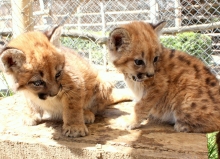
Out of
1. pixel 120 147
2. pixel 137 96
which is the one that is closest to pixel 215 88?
pixel 137 96

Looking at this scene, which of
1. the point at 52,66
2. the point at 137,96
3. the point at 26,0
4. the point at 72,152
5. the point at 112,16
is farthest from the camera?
the point at 112,16

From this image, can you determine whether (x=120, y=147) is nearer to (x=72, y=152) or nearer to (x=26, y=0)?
(x=72, y=152)

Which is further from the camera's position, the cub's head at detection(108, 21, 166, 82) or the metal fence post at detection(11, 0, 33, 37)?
the metal fence post at detection(11, 0, 33, 37)

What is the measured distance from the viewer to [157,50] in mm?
3170

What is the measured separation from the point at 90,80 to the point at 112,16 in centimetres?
772

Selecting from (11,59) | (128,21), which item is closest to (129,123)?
(11,59)

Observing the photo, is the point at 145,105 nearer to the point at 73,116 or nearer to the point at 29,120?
the point at 73,116

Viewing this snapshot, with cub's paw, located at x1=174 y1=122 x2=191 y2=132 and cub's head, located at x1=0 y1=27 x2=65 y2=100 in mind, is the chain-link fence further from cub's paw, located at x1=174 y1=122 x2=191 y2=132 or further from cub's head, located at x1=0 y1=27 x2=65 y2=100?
cub's paw, located at x1=174 y1=122 x2=191 y2=132

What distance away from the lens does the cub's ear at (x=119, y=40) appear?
3.15m

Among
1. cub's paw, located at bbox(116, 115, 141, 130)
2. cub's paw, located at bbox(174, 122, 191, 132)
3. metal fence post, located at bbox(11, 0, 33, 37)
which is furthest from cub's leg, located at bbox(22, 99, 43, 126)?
metal fence post, located at bbox(11, 0, 33, 37)

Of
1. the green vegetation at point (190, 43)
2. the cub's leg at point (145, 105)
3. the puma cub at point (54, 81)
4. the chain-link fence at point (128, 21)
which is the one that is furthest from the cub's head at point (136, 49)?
the green vegetation at point (190, 43)

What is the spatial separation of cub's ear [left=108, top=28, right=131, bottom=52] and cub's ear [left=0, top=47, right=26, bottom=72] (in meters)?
1.02

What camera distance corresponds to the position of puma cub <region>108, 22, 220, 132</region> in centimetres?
308

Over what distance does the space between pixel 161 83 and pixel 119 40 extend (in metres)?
0.65
